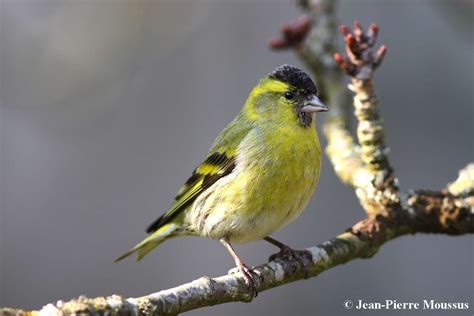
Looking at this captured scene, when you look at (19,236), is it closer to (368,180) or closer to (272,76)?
(272,76)

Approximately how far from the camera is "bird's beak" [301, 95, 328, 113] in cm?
459

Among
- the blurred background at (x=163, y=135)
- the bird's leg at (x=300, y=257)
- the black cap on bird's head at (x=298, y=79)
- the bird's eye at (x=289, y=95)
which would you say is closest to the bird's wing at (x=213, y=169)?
the bird's eye at (x=289, y=95)

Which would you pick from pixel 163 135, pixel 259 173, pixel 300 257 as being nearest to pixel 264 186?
pixel 259 173

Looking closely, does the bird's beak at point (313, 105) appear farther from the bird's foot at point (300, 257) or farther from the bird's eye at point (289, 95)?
Result: the bird's foot at point (300, 257)

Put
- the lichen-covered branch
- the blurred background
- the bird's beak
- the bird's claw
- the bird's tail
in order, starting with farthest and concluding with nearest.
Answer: the blurred background
the bird's tail
the bird's beak
the lichen-covered branch
the bird's claw

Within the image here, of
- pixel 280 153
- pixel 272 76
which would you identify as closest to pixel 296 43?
pixel 272 76

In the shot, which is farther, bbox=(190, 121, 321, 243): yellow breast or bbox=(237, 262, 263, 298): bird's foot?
bbox=(190, 121, 321, 243): yellow breast

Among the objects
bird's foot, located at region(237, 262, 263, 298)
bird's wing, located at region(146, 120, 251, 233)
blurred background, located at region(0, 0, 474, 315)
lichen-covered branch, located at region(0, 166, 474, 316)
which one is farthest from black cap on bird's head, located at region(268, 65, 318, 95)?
blurred background, located at region(0, 0, 474, 315)

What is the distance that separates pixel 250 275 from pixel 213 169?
52.4 inches

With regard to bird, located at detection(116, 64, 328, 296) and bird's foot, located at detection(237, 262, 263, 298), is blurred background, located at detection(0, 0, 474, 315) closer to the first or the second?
bird, located at detection(116, 64, 328, 296)

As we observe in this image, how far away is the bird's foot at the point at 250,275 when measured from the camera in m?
3.51

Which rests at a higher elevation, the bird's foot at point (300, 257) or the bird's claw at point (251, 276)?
the bird's foot at point (300, 257)

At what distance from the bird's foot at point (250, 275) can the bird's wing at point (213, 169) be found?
98 centimetres

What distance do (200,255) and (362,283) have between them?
1.92m
